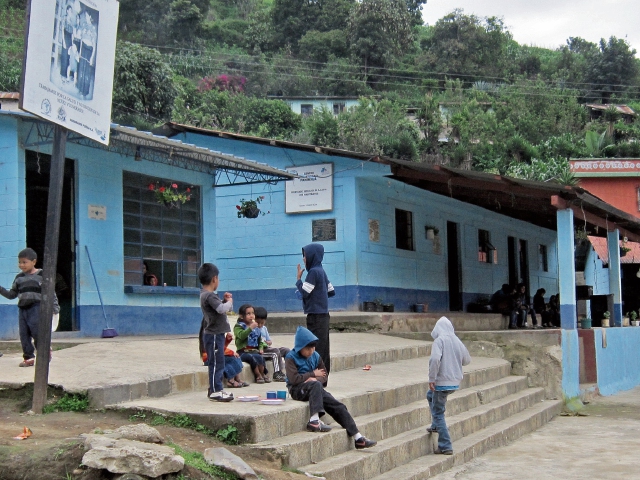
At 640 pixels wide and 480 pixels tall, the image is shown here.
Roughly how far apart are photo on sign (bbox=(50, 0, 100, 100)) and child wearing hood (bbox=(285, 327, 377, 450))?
2.81 metres

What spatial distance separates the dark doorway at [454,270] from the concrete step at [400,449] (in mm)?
8258

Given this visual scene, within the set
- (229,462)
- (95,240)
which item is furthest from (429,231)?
(229,462)

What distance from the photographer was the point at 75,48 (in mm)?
6219

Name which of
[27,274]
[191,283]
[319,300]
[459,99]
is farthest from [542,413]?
[459,99]

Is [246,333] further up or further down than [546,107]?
further down

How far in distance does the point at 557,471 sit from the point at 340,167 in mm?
8648

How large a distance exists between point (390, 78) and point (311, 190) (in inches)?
1572

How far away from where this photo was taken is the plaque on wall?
15.5m

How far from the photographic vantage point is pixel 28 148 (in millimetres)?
10531

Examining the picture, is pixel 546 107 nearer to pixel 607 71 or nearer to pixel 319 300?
pixel 607 71

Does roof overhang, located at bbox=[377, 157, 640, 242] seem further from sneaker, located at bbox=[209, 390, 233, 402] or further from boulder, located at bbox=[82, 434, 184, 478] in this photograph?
boulder, located at bbox=[82, 434, 184, 478]

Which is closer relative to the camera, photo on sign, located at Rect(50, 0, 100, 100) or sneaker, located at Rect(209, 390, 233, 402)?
photo on sign, located at Rect(50, 0, 100, 100)

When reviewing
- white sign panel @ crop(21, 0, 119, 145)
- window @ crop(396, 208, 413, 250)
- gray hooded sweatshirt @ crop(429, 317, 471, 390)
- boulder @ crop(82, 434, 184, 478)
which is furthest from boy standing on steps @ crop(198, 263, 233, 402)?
window @ crop(396, 208, 413, 250)

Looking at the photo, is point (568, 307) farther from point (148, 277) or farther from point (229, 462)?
point (229, 462)
